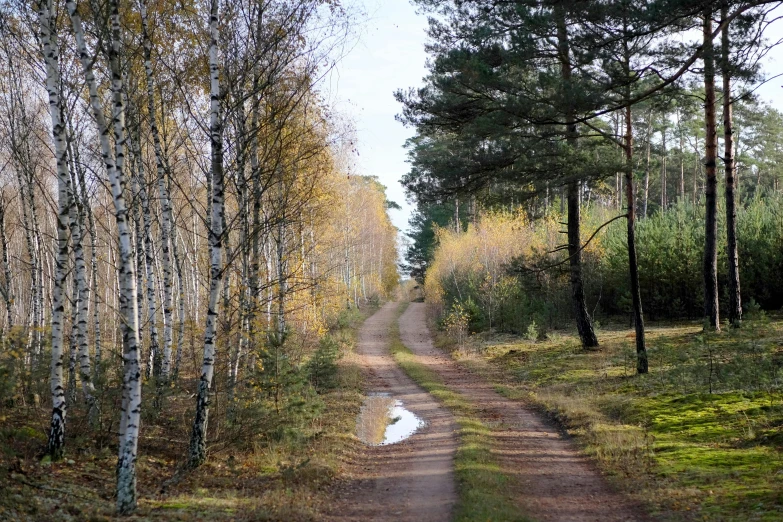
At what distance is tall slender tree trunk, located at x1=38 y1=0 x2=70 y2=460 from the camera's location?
22.9 feet

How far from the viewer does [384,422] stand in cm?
1210

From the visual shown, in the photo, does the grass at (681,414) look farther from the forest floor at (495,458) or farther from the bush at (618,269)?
the bush at (618,269)

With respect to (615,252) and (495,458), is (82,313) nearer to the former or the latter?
(495,458)

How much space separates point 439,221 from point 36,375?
45433mm

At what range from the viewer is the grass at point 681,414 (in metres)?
6.80

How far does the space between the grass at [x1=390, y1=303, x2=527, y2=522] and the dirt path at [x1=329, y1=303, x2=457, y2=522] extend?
169 mm

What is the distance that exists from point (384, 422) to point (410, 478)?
389cm

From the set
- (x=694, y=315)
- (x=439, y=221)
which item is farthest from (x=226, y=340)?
(x=439, y=221)

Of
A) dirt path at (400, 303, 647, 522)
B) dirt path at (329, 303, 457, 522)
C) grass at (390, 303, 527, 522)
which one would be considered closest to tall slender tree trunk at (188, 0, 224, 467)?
dirt path at (329, 303, 457, 522)

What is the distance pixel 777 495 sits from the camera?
6.28 meters

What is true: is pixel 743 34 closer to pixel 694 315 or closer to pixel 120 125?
pixel 120 125

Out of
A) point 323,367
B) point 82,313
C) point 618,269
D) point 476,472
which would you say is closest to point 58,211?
point 82,313

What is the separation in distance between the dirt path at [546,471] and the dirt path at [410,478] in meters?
0.94

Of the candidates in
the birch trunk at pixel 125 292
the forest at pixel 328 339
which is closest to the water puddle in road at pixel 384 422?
the forest at pixel 328 339
